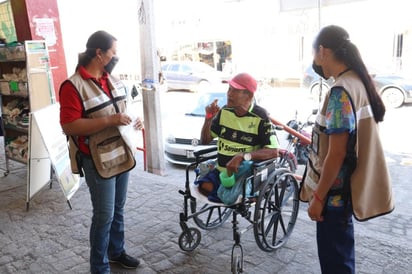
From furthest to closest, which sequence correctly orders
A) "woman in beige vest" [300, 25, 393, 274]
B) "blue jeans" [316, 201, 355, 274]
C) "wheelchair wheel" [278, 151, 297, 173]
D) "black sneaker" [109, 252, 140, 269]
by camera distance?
1. "wheelchair wheel" [278, 151, 297, 173]
2. "black sneaker" [109, 252, 140, 269]
3. "blue jeans" [316, 201, 355, 274]
4. "woman in beige vest" [300, 25, 393, 274]

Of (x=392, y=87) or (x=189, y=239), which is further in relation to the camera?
(x=392, y=87)

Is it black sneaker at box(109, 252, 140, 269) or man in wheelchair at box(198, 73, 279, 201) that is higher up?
man in wheelchair at box(198, 73, 279, 201)

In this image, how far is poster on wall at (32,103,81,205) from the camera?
3612mm

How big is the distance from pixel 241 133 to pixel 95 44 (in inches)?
44.2

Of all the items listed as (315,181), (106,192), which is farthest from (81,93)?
(315,181)

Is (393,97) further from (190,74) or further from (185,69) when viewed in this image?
(185,69)

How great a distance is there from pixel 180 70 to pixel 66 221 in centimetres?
965

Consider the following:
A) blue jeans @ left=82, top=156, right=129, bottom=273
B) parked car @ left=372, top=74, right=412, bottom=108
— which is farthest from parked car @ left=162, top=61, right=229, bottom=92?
blue jeans @ left=82, top=156, right=129, bottom=273

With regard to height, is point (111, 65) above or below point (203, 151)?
above

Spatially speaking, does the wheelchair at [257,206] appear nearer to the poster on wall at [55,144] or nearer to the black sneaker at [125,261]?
the black sneaker at [125,261]

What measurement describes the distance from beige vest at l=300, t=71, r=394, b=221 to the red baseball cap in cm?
80

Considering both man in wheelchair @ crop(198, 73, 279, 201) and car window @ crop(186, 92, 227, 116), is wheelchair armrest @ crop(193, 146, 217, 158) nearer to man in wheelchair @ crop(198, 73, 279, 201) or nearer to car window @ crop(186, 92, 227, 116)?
man in wheelchair @ crop(198, 73, 279, 201)

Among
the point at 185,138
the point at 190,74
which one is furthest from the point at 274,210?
the point at 190,74

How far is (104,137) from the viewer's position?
220cm
